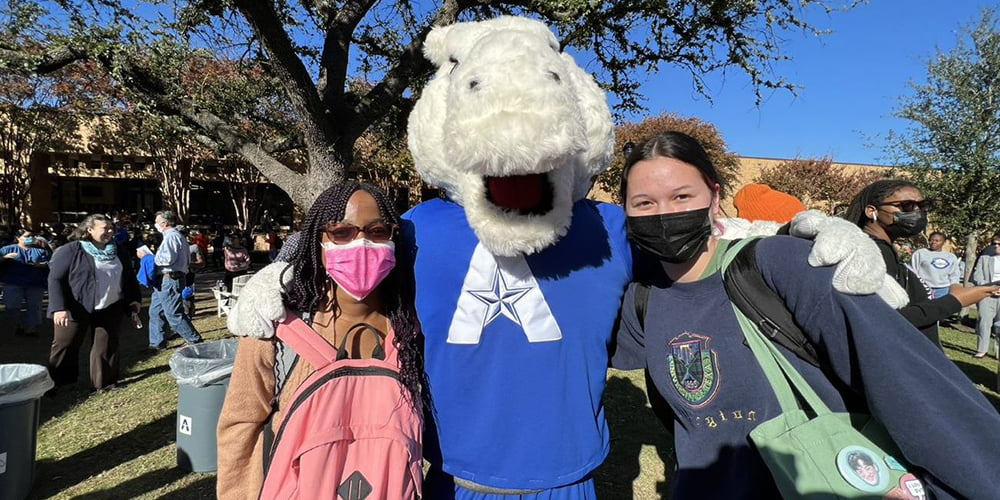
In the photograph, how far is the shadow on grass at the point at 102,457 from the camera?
12.6 ft

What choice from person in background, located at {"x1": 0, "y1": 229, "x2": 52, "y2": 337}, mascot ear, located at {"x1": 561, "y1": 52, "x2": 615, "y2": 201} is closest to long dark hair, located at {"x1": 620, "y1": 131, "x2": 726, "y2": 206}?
mascot ear, located at {"x1": 561, "y1": 52, "x2": 615, "y2": 201}

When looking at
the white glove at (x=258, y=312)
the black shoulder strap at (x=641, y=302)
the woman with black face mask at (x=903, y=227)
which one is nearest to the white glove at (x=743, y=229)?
the black shoulder strap at (x=641, y=302)

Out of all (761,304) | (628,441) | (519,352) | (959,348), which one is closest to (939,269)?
(959,348)

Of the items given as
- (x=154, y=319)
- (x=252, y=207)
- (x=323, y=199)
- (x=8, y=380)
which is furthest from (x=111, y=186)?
(x=323, y=199)

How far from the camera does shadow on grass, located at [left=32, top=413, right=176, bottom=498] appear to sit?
3.85 m

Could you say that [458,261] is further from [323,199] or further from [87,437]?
[87,437]

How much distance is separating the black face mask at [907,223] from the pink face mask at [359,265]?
322cm

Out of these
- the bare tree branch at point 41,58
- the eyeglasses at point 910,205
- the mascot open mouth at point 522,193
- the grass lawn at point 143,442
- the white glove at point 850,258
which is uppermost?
the bare tree branch at point 41,58

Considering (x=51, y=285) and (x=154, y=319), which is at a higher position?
(x=51, y=285)

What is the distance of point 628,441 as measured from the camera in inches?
187

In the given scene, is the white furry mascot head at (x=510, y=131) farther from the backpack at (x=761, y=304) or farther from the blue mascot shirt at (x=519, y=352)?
the backpack at (x=761, y=304)

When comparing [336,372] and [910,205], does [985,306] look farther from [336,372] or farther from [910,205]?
[336,372]

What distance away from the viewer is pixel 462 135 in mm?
1277

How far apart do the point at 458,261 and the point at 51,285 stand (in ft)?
19.5
